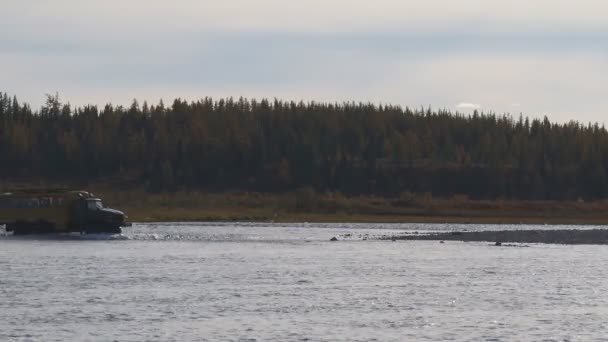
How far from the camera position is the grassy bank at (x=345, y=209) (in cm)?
14950

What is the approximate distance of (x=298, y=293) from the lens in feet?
168

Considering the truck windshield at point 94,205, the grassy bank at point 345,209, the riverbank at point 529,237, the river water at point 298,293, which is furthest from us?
the grassy bank at point 345,209

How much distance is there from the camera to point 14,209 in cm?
9212

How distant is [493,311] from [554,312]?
210 cm

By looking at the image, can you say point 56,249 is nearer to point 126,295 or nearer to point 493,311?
point 126,295

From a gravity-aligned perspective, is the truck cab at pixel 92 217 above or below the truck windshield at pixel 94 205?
below

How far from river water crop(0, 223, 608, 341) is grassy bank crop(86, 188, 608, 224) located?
65164 millimetres

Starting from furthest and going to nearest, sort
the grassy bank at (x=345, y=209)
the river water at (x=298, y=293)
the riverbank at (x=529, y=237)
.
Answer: the grassy bank at (x=345, y=209) < the riverbank at (x=529, y=237) < the river water at (x=298, y=293)

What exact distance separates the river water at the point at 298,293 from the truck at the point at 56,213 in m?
7.00

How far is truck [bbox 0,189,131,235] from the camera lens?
9012cm

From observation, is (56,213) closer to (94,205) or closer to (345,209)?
(94,205)

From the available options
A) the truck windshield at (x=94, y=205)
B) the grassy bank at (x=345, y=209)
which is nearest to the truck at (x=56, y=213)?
the truck windshield at (x=94, y=205)

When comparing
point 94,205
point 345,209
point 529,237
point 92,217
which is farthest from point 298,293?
point 345,209

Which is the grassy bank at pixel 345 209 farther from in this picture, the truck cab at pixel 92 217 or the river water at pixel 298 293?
the river water at pixel 298 293
